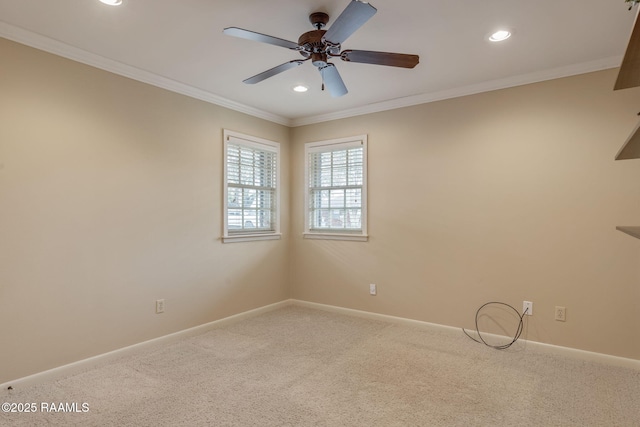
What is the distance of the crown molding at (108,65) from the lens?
2490 millimetres

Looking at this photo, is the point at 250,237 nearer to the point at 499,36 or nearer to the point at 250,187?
the point at 250,187

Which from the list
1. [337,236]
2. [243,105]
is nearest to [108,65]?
[243,105]

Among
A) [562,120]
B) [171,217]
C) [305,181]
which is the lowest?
[171,217]

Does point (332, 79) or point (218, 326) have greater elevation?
point (332, 79)

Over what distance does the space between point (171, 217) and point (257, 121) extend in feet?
5.37

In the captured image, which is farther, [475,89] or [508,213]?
[475,89]

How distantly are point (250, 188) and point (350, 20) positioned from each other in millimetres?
2771

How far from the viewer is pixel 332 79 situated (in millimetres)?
2605

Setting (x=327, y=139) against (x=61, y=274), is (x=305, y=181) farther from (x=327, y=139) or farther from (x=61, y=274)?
(x=61, y=274)

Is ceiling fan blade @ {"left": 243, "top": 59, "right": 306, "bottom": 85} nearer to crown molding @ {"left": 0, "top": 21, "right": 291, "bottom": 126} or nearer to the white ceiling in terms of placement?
the white ceiling

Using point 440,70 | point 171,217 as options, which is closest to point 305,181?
point 171,217

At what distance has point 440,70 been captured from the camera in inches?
125

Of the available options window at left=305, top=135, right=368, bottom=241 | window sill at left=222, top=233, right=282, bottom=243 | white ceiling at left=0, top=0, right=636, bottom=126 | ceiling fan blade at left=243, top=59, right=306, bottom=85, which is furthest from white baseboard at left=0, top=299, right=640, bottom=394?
ceiling fan blade at left=243, top=59, right=306, bottom=85

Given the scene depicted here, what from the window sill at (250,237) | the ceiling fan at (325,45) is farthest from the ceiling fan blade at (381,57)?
the window sill at (250,237)
